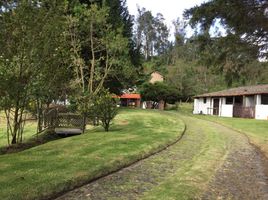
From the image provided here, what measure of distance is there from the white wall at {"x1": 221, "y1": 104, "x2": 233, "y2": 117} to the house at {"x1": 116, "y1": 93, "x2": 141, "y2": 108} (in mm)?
22382

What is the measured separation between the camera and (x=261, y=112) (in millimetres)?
→ 34156

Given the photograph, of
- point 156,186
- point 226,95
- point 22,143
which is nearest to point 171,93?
point 226,95

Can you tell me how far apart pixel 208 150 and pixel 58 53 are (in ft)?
21.9

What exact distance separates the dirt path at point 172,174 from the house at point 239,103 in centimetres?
2308

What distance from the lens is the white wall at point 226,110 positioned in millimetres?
39566

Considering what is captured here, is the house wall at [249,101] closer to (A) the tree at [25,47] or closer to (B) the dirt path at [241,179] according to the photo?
(B) the dirt path at [241,179]

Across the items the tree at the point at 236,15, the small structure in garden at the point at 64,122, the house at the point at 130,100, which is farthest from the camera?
the house at the point at 130,100

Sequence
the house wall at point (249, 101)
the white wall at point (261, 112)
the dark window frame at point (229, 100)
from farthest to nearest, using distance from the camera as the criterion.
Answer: the dark window frame at point (229, 100) → the house wall at point (249, 101) → the white wall at point (261, 112)

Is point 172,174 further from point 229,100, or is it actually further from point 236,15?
point 229,100

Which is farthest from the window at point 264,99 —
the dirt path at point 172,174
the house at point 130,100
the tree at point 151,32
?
the tree at point 151,32

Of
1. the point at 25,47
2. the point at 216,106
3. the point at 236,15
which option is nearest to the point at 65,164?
the point at 25,47

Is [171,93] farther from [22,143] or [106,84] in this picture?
[22,143]

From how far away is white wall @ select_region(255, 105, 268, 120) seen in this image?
3381 cm

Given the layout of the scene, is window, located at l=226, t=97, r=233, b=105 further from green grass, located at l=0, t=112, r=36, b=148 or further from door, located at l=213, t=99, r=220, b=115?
green grass, located at l=0, t=112, r=36, b=148
